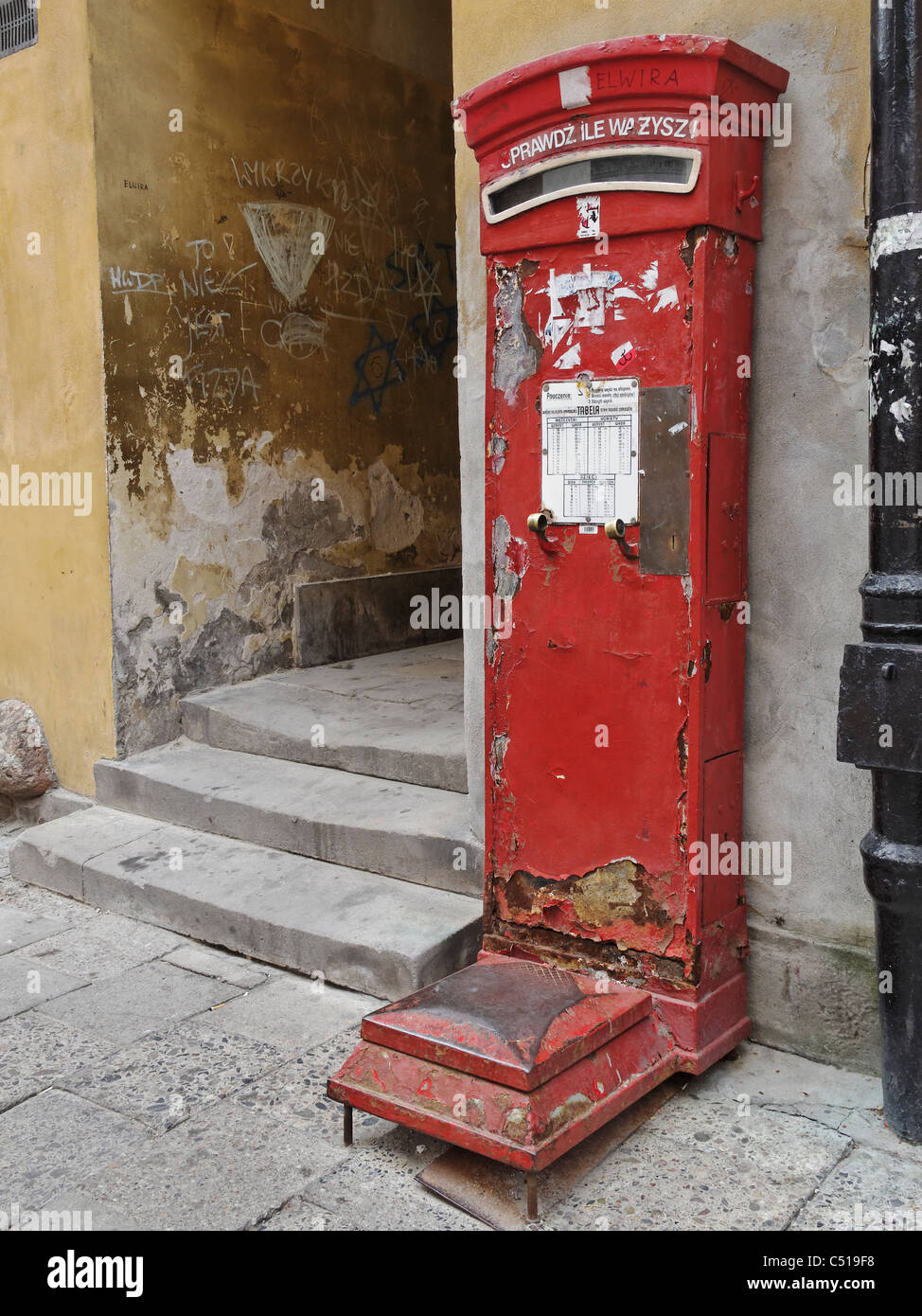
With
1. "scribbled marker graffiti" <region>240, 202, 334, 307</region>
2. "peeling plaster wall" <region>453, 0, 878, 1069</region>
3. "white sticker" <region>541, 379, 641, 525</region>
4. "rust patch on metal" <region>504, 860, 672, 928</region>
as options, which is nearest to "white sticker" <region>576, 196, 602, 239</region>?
"white sticker" <region>541, 379, 641, 525</region>

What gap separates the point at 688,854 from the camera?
3.07 meters

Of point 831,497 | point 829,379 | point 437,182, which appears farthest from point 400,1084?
point 437,182

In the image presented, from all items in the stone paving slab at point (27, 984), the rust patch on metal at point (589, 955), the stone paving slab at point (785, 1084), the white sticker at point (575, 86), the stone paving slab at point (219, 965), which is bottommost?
the stone paving slab at point (27, 984)

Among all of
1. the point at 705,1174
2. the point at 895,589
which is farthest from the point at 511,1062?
the point at 895,589

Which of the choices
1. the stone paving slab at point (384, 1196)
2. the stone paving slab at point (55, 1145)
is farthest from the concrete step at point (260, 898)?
the stone paving slab at point (55, 1145)

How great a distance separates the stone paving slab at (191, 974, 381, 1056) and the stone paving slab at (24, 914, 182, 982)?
23.3 inches

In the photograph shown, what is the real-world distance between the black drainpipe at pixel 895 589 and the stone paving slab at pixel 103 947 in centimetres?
262

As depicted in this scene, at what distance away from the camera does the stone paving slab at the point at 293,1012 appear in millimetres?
3615

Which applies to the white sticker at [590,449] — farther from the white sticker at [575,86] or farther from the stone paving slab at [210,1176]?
the stone paving slab at [210,1176]

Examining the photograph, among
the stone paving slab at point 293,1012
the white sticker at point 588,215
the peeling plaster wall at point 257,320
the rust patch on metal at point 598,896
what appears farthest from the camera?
the peeling plaster wall at point 257,320

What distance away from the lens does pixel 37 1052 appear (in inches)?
140

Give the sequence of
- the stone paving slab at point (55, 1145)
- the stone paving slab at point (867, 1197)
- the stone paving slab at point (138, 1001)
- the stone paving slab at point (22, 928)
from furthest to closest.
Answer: the stone paving slab at point (22, 928)
the stone paving slab at point (138, 1001)
the stone paving slab at point (55, 1145)
the stone paving slab at point (867, 1197)

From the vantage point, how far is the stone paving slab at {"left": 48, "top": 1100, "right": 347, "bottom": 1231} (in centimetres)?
272
